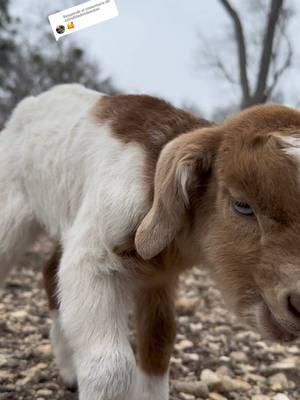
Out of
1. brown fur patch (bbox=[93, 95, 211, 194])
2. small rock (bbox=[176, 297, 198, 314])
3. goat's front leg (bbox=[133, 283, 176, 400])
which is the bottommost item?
small rock (bbox=[176, 297, 198, 314])

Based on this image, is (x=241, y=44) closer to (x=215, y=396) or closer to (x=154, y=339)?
(x=215, y=396)

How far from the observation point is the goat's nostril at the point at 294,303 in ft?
5.73

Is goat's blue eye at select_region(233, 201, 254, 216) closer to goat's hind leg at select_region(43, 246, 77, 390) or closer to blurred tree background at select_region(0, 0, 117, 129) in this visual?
goat's hind leg at select_region(43, 246, 77, 390)

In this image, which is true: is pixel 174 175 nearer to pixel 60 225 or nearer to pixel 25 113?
pixel 60 225

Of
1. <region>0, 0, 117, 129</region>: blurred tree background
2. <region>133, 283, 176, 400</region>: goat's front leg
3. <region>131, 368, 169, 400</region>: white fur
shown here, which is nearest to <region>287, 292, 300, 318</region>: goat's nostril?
<region>133, 283, 176, 400</region>: goat's front leg

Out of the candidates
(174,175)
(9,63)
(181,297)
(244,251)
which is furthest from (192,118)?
(9,63)

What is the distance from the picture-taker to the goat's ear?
2.06m

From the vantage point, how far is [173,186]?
205 centimetres

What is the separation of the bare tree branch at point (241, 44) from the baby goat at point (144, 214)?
193 inches

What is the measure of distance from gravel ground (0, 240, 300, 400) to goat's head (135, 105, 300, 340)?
1431 millimetres

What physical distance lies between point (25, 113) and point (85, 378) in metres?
1.64

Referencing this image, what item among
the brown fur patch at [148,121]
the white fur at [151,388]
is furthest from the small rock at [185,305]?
the brown fur patch at [148,121]

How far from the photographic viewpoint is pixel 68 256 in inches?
97.3

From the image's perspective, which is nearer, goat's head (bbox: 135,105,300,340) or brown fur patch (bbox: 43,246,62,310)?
goat's head (bbox: 135,105,300,340)
